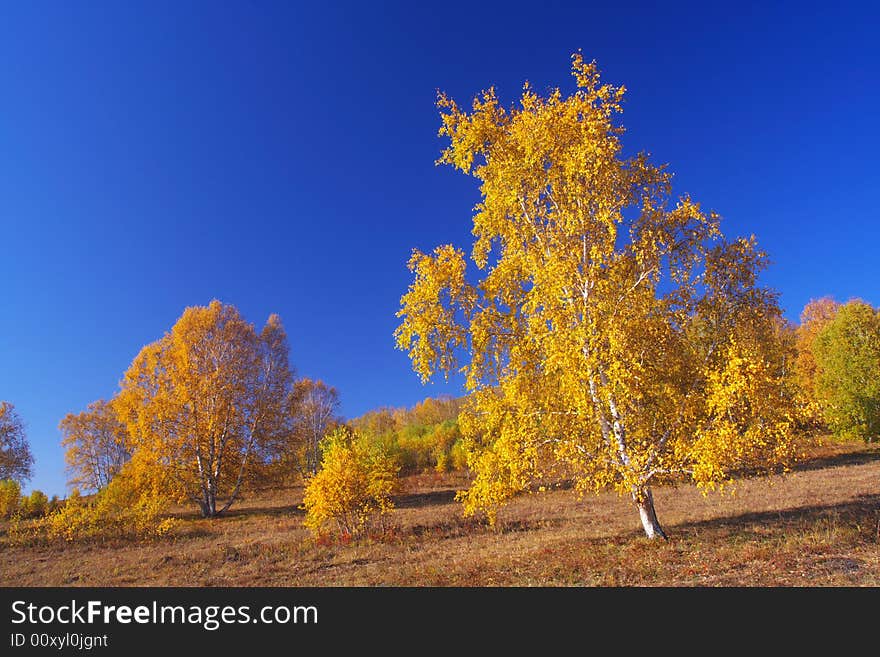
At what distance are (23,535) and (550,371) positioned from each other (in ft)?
93.2

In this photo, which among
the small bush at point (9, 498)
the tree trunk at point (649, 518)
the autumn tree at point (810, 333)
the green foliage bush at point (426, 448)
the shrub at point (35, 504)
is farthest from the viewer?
the green foliage bush at point (426, 448)

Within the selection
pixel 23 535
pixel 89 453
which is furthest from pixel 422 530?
pixel 89 453

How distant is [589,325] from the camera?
970 cm

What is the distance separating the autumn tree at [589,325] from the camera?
9.74 m

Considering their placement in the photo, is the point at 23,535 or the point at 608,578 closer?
the point at 608,578

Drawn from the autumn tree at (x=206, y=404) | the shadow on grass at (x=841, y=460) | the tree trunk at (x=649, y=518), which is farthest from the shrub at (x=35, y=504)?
the shadow on grass at (x=841, y=460)

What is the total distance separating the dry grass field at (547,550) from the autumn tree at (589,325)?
170 centimetres

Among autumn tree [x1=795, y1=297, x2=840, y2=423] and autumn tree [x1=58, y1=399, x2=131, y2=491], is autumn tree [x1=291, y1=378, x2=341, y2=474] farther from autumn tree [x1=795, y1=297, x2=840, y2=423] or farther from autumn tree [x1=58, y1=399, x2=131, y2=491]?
autumn tree [x1=795, y1=297, x2=840, y2=423]

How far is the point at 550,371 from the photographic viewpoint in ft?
35.0

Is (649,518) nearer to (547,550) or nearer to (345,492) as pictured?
(547,550)

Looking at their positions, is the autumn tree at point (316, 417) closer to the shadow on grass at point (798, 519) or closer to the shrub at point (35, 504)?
the shrub at point (35, 504)
